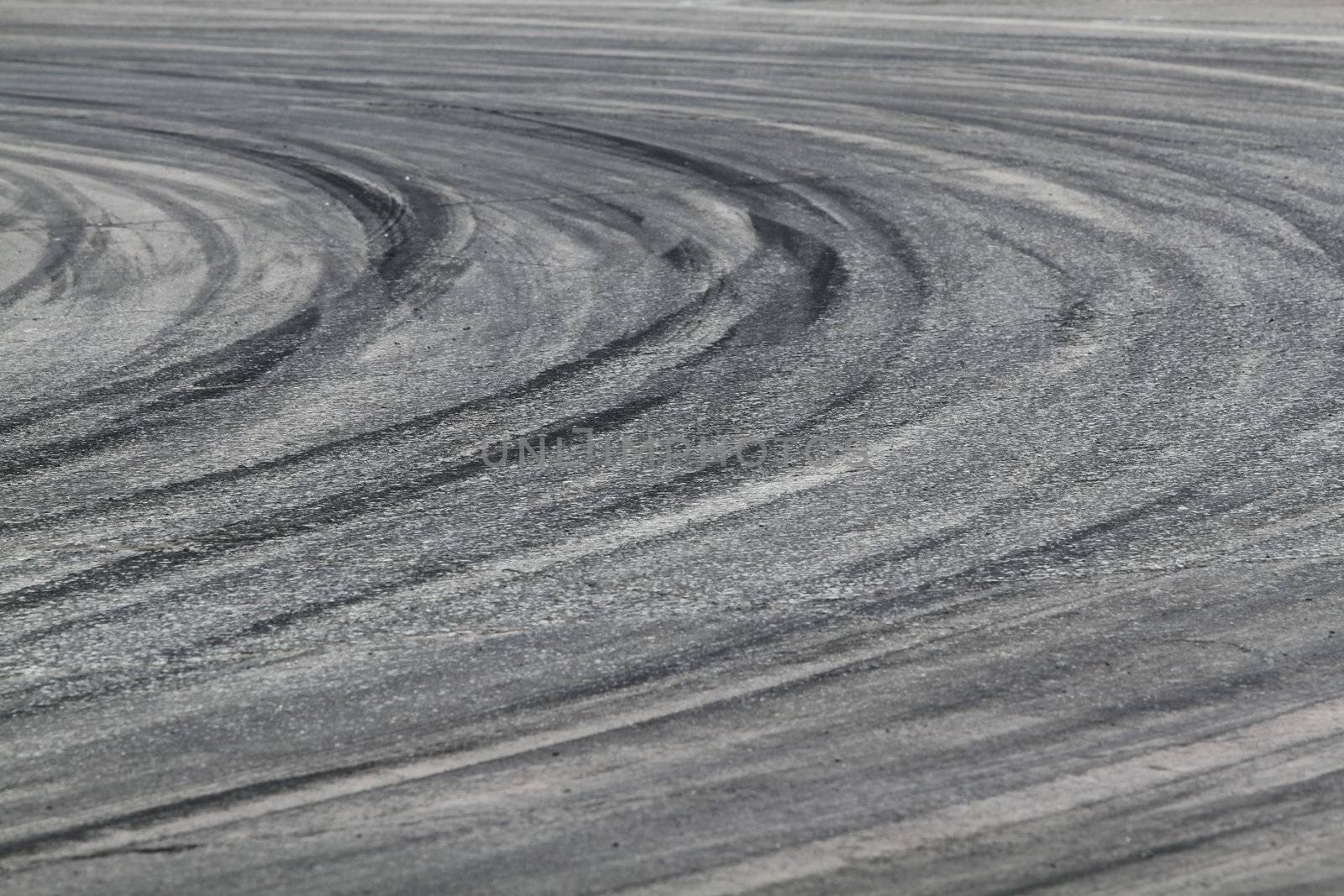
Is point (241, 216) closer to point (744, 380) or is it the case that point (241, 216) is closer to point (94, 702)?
point (744, 380)

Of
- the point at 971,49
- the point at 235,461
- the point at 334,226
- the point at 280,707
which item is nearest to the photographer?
the point at 280,707

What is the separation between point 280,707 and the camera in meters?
4.50

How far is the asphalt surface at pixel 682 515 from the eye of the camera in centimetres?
397

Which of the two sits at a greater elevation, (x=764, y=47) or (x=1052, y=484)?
(x=764, y=47)

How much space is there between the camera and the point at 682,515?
5758 mm

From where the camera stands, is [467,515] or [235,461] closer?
[467,515]

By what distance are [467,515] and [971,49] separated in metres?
11.3

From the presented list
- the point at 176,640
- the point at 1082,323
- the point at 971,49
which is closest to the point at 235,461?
the point at 176,640

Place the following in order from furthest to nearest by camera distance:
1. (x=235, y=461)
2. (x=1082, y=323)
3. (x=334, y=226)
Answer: (x=334, y=226) < (x=1082, y=323) < (x=235, y=461)

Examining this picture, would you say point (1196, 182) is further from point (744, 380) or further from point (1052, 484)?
point (1052, 484)

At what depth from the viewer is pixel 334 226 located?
10.1m

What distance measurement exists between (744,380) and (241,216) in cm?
446

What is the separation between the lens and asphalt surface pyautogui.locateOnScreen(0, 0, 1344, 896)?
13.0 ft

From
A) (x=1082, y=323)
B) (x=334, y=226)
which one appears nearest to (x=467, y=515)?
(x=1082, y=323)
